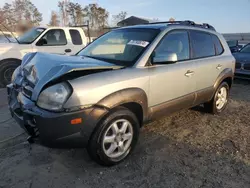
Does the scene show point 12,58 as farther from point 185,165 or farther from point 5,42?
point 185,165

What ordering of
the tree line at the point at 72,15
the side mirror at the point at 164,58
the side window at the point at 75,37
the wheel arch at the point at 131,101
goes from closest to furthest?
the wheel arch at the point at 131,101 < the side mirror at the point at 164,58 < the side window at the point at 75,37 < the tree line at the point at 72,15

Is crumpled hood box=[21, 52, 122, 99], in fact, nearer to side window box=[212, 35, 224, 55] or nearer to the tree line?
side window box=[212, 35, 224, 55]

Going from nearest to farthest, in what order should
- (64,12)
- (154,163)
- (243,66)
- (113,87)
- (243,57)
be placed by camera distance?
(113,87)
(154,163)
(243,66)
(243,57)
(64,12)

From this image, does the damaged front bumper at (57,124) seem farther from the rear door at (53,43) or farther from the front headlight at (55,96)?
the rear door at (53,43)

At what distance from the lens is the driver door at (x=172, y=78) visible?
3.30 m

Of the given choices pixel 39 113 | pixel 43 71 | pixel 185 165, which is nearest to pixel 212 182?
pixel 185 165

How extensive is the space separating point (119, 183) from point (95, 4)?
1358 inches

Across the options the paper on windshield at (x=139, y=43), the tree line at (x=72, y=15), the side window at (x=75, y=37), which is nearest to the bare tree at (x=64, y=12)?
the tree line at (x=72, y=15)

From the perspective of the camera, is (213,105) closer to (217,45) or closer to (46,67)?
(217,45)

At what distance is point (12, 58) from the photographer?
7121 millimetres

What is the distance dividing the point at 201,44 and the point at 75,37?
4925mm

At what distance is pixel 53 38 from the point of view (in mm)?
7578

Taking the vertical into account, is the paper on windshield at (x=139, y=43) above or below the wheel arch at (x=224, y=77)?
above

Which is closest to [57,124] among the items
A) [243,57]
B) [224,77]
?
[224,77]
